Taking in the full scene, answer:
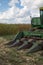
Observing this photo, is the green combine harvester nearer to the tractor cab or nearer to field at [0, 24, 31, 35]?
the tractor cab

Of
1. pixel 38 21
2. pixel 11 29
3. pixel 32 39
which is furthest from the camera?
pixel 11 29

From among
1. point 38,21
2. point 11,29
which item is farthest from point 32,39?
point 11,29

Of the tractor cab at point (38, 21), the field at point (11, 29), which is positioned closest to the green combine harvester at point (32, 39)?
the tractor cab at point (38, 21)

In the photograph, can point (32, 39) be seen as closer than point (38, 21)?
Yes

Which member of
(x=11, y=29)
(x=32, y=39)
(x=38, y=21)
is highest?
(x=38, y=21)

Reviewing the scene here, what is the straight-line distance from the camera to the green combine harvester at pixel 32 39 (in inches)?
409

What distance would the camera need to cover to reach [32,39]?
11742 millimetres

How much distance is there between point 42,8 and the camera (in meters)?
14.2

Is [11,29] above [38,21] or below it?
below

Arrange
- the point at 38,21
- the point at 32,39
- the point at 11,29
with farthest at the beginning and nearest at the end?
1. the point at 11,29
2. the point at 38,21
3. the point at 32,39

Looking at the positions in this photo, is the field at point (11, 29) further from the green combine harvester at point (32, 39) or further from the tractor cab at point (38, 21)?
the green combine harvester at point (32, 39)

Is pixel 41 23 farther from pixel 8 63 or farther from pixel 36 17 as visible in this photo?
pixel 8 63

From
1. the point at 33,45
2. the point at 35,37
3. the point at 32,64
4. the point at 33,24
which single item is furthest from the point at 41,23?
the point at 32,64

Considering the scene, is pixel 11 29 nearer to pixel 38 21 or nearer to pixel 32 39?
pixel 38 21
